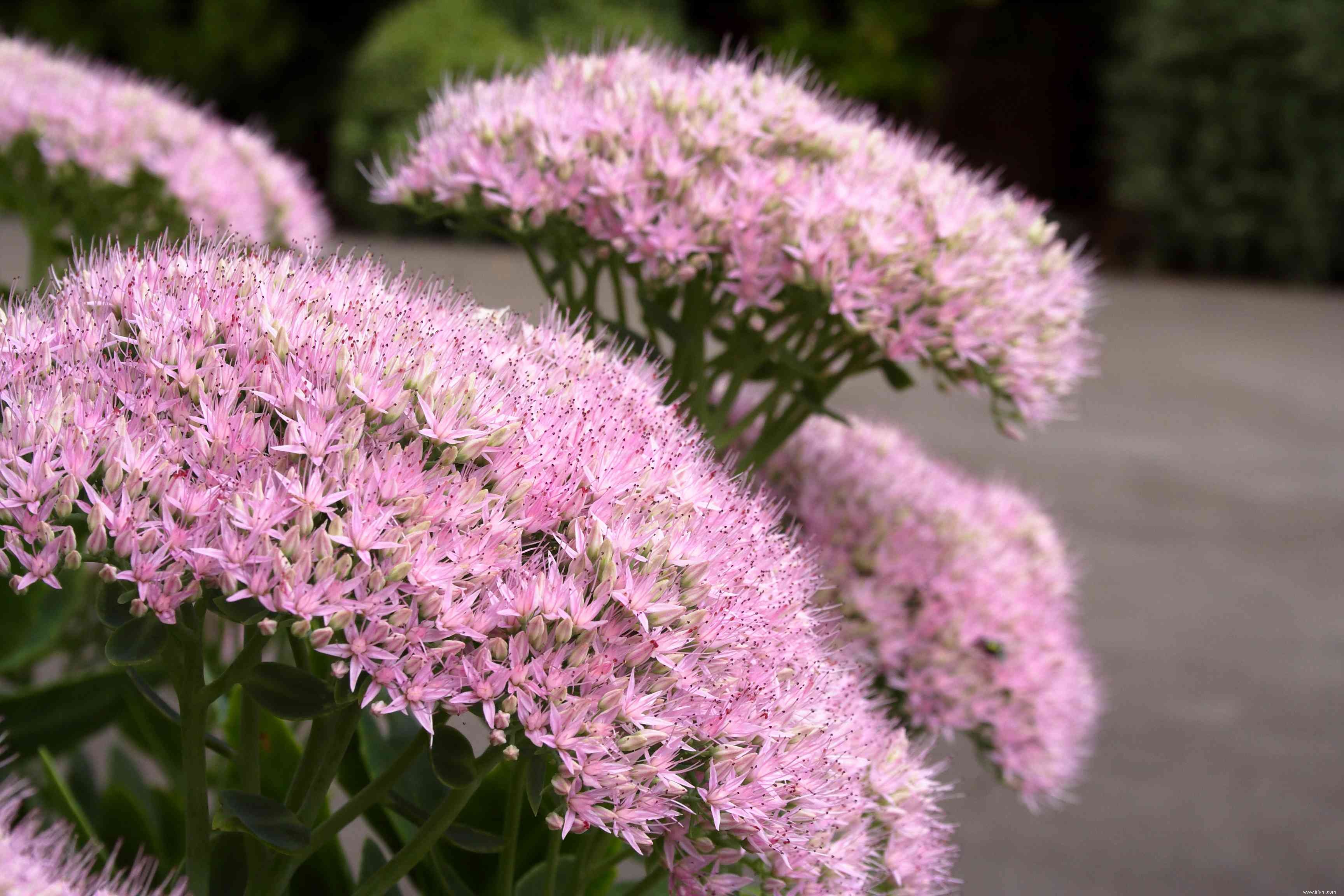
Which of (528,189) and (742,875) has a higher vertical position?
(528,189)

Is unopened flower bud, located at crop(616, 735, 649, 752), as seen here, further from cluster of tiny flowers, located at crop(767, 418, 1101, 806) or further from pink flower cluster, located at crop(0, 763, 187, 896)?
cluster of tiny flowers, located at crop(767, 418, 1101, 806)

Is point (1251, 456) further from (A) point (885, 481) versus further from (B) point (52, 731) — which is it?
(B) point (52, 731)

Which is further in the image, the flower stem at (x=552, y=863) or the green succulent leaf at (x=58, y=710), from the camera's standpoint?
the green succulent leaf at (x=58, y=710)

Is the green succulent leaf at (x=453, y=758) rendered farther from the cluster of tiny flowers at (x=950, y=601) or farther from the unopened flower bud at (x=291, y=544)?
the cluster of tiny flowers at (x=950, y=601)

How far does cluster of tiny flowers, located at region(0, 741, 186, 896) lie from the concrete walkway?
1.47 feet

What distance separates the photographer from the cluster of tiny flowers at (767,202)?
1094 mm

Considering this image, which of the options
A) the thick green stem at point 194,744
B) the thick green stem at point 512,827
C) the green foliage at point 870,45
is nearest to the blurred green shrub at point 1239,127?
the green foliage at point 870,45

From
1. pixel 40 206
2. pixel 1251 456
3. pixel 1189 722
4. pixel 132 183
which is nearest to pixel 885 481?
pixel 132 183

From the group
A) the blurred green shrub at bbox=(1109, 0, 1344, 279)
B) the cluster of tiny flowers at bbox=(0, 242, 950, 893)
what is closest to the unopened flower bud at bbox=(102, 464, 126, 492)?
the cluster of tiny flowers at bbox=(0, 242, 950, 893)

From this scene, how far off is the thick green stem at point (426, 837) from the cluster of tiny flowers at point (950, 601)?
0.48 meters

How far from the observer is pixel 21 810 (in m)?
1.21

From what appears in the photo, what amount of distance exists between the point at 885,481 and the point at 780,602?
0.57m

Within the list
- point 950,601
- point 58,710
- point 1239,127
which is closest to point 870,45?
point 1239,127

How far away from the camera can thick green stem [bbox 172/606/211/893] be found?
0.77m
